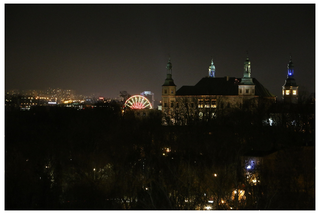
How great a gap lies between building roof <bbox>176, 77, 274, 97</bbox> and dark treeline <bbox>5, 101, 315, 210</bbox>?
83.3 feet

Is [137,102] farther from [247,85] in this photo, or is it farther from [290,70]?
[290,70]

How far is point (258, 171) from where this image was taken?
27344mm

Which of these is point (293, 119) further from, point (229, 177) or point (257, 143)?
point (229, 177)

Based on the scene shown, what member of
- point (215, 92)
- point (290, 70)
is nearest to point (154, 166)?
point (215, 92)

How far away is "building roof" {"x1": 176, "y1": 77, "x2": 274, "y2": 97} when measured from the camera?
72000 millimetres

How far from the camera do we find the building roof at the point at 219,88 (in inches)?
2835

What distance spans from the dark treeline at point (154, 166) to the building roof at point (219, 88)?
25.4 m

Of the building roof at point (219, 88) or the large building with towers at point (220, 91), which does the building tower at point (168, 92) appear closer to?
the large building with towers at point (220, 91)

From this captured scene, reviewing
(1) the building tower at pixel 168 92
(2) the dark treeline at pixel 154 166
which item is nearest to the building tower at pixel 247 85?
(1) the building tower at pixel 168 92

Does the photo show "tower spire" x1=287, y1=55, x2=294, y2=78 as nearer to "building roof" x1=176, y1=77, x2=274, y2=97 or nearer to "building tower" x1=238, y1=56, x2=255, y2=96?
"building roof" x1=176, y1=77, x2=274, y2=97

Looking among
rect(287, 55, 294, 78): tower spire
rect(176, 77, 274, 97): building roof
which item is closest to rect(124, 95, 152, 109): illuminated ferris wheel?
rect(176, 77, 274, 97): building roof

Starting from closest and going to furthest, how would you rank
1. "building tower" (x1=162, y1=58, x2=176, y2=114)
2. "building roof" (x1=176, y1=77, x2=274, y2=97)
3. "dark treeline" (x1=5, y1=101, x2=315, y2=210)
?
"dark treeline" (x1=5, y1=101, x2=315, y2=210) < "building roof" (x1=176, y1=77, x2=274, y2=97) < "building tower" (x1=162, y1=58, x2=176, y2=114)

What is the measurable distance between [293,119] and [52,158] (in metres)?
24.8

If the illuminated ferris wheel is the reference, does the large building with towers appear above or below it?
above
